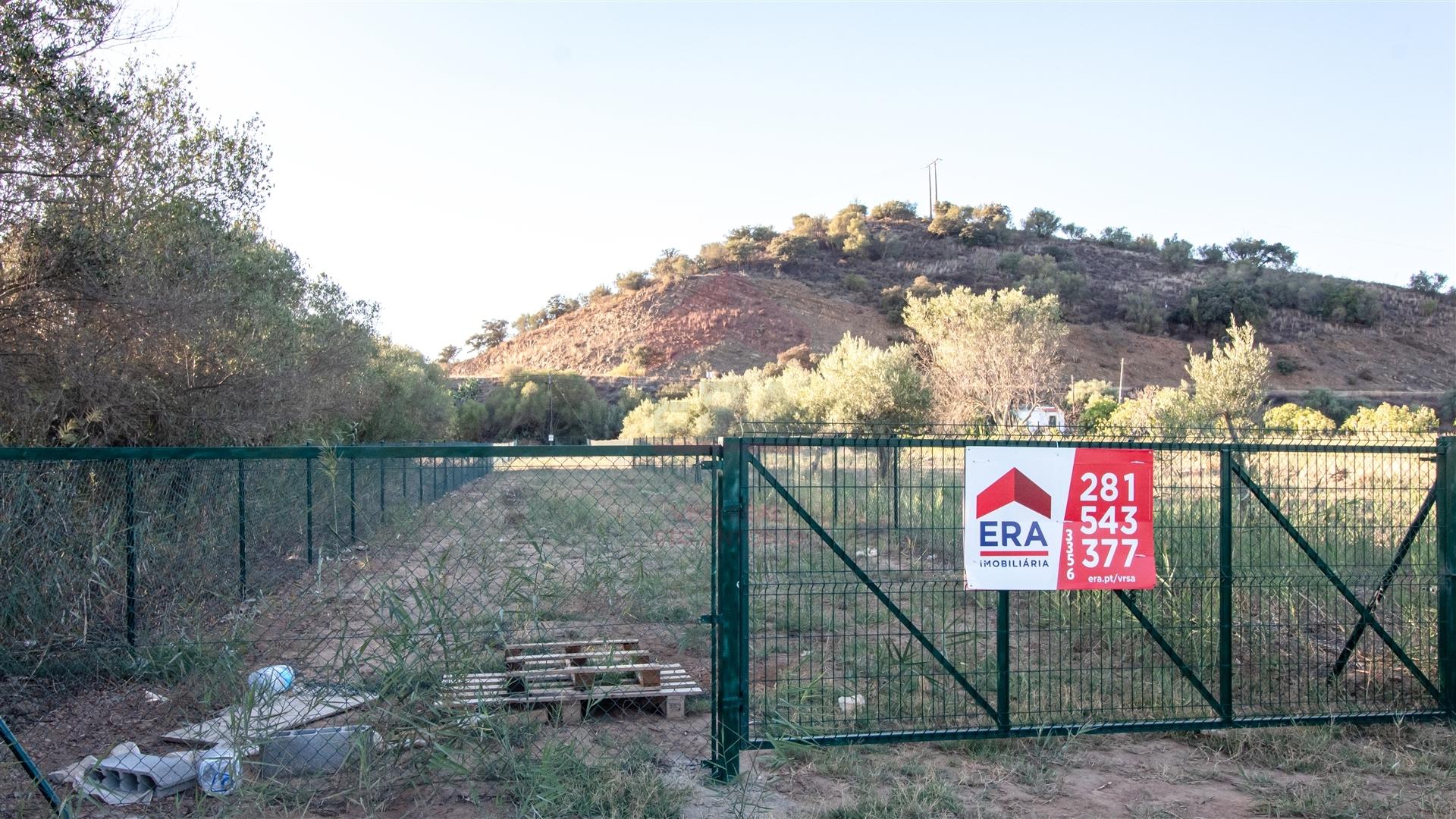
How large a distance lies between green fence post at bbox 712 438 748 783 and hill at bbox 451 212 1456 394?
60.5 metres

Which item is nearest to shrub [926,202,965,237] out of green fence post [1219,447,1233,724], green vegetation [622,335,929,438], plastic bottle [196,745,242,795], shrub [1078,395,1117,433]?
green vegetation [622,335,929,438]

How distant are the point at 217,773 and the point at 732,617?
2.62 metres

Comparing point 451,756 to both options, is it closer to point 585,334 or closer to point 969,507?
point 969,507

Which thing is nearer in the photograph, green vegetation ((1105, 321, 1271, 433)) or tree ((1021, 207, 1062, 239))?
green vegetation ((1105, 321, 1271, 433))

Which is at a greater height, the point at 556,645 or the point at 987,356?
the point at 987,356

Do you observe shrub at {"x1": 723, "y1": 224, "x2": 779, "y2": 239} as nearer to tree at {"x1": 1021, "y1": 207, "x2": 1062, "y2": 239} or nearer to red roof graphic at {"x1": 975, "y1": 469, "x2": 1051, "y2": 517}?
tree at {"x1": 1021, "y1": 207, "x2": 1062, "y2": 239}

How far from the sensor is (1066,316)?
77.1m

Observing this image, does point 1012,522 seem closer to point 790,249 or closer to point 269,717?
point 269,717

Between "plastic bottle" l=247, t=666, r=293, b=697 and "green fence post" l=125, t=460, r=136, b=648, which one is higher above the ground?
"green fence post" l=125, t=460, r=136, b=648

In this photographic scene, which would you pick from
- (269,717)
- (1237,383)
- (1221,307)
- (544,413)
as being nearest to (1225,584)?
(269,717)

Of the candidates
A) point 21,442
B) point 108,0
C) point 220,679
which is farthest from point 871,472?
point 108,0

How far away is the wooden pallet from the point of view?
5855 millimetres

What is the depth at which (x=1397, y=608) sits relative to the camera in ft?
23.1

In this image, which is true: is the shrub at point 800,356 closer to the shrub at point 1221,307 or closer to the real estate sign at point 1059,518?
the shrub at point 1221,307
